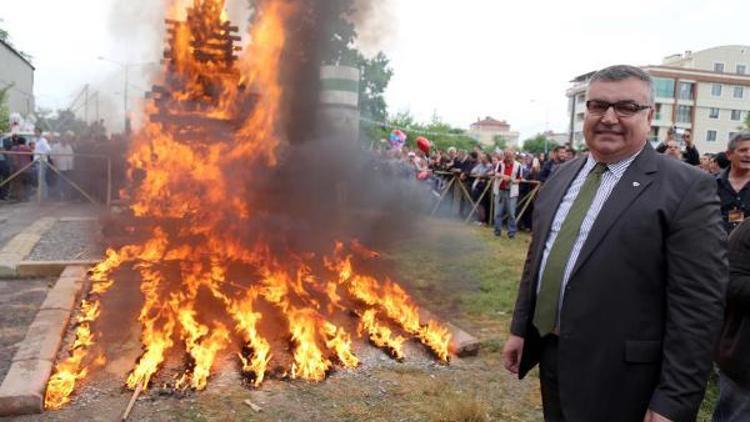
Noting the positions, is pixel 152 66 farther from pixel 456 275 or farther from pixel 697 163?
pixel 697 163

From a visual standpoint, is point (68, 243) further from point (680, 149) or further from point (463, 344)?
point (680, 149)

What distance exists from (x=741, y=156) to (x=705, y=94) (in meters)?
80.4

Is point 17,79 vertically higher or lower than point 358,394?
higher

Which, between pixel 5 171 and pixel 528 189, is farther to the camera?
pixel 5 171

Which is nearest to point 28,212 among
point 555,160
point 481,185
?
point 481,185

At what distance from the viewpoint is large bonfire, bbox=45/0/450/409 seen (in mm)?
5055

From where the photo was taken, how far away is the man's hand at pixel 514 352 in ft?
9.16

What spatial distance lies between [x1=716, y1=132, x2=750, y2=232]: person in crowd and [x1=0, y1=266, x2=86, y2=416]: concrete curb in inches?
213

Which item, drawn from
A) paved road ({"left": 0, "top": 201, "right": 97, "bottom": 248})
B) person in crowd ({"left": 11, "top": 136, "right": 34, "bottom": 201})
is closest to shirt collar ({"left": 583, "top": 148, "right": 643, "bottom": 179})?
paved road ({"left": 0, "top": 201, "right": 97, "bottom": 248})

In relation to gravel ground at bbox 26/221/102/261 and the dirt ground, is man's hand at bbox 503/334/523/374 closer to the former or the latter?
the dirt ground

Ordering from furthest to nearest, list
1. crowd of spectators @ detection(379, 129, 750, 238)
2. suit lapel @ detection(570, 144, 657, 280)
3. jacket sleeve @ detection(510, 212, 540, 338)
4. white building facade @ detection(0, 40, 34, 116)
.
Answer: white building facade @ detection(0, 40, 34, 116), crowd of spectators @ detection(379, 129, 750, 238), jacket sleeve @ detection(510, 212, 540, 338), suit lapel @ detection(570, 144, 657, 280)

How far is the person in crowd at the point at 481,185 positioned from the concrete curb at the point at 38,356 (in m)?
10.3

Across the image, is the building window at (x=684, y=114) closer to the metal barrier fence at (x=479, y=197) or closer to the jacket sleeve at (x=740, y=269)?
the metal barrier fence at (x=479, y=197)

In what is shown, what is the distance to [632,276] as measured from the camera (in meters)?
2.19
